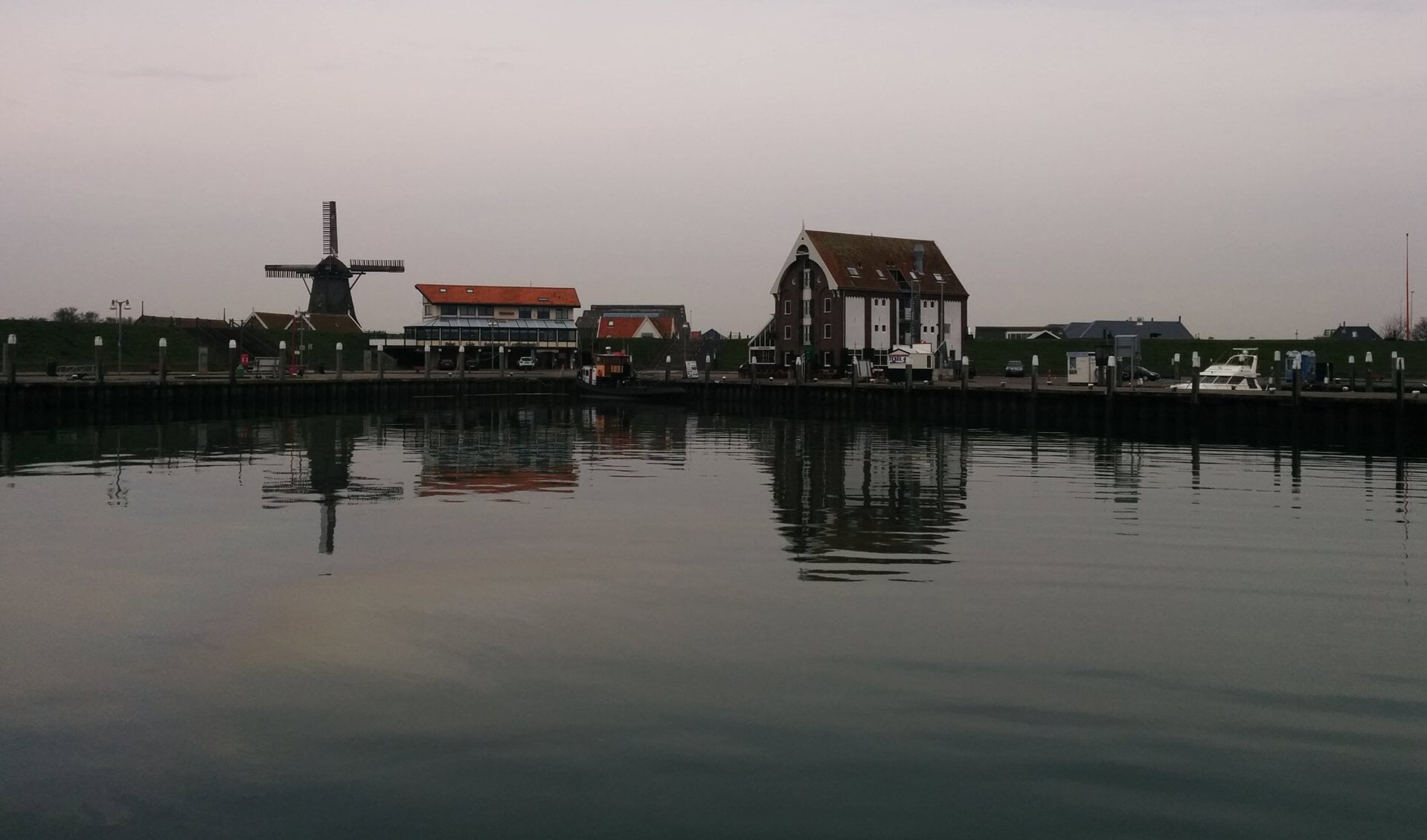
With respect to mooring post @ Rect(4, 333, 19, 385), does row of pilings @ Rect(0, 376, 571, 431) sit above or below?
below

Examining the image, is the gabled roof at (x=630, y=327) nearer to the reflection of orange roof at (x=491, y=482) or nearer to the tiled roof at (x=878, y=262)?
the tiled roof at (x=878, y=262)

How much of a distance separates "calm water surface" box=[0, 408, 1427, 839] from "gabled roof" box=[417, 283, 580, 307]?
4127 inches

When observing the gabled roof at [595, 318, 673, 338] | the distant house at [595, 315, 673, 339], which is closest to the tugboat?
the distant house at [595, 315, 673, 339]

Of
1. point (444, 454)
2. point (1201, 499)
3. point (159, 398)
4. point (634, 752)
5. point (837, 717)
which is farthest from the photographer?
point (159, 398)

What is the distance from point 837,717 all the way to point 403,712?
411cm

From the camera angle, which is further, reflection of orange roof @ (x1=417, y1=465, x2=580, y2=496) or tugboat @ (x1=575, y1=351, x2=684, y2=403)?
tugboat @ (x1=575, y1=351, x2=684, y2=403)

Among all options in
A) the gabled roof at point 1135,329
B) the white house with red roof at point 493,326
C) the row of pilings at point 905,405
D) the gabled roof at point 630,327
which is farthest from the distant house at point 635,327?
the row of pilings at point 905,405

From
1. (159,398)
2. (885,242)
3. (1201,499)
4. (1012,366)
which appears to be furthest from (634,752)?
(885,242)

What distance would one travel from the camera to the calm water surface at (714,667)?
31.5ft

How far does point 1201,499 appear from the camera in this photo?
2875 cm

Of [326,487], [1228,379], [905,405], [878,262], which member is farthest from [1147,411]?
[878,262]

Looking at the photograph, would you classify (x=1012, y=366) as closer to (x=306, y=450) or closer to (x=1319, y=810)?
(x=306, y=450)

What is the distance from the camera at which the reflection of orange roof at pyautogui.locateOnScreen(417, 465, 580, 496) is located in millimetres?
31422

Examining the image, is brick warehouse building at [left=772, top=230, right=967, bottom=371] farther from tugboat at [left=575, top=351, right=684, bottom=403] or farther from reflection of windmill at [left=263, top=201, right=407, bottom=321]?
reflection of windmill at [left=263, top=201, right=407, bottom=321]
